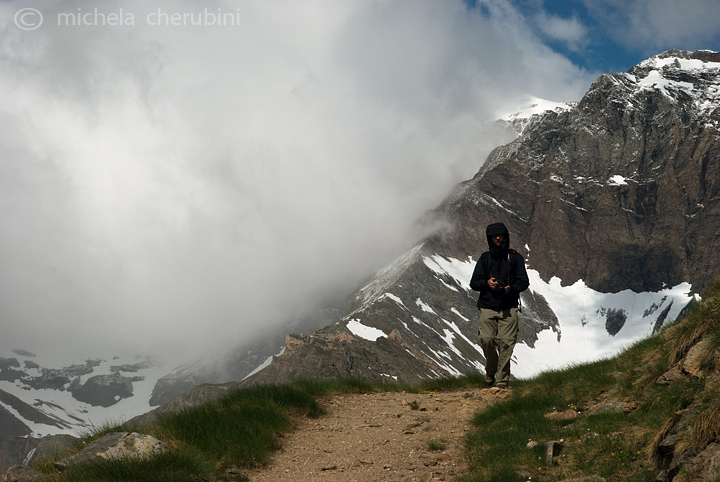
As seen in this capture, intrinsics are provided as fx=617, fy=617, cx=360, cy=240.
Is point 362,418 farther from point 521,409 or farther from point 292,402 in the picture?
point 521,409

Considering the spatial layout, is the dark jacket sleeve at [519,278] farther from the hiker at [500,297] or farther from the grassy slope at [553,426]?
the grassy slope at [553,426]

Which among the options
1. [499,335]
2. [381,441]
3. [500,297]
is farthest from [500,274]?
[381,441]

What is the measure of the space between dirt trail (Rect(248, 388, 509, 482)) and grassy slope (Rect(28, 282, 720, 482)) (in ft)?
1.36

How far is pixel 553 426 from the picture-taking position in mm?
9352

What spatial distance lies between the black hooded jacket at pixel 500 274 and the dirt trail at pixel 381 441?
2.07 metres

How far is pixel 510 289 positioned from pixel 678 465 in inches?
317

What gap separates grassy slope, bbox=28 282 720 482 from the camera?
7480 millimetres

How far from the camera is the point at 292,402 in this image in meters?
13.3

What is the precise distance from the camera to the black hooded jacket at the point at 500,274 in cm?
1443

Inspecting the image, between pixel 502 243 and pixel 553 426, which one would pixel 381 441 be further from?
pixel 502 243

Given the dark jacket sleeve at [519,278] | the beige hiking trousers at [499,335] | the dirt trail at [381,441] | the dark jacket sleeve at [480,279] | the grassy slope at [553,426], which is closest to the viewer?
the grassy slope at [553,426]

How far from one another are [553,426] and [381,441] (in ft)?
10.3

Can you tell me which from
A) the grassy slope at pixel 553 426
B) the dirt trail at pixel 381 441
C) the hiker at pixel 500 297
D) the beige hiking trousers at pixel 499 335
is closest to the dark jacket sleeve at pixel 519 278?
the hiker at pixel 500 297

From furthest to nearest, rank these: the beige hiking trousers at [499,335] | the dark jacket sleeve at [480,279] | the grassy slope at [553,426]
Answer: the dark jacket sleeve at [480,279]
the beige hiking trousers at [499,335]
the grassy slope at [553,426]
